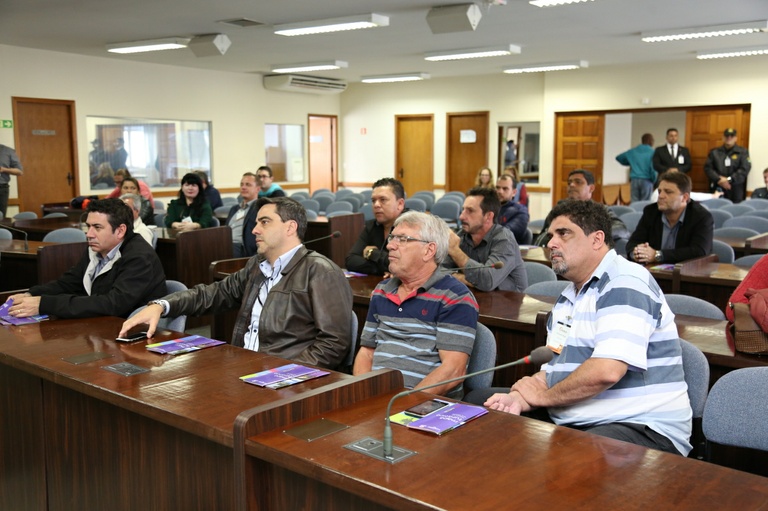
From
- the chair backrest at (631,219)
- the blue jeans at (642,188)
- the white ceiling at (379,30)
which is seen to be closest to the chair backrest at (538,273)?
the chair backrest at (631,219)

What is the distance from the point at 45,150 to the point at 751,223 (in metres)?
9.01

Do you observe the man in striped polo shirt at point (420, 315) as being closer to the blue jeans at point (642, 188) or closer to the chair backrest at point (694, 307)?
the chair backrest at point (694, 307)

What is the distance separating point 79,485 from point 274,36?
7.22 m

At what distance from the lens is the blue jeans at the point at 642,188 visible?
1162cm

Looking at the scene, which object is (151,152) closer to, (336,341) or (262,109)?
(262,109)

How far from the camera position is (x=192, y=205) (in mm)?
6988

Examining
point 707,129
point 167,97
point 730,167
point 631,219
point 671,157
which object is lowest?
point 631,219

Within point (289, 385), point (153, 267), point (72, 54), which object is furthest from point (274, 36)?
point (289, 385)

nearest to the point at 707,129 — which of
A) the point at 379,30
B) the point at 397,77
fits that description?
the point at 397,77

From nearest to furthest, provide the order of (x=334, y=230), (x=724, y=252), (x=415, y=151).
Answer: (x=724, y=252) < (x=334, y=230) < (x=415, y=151)

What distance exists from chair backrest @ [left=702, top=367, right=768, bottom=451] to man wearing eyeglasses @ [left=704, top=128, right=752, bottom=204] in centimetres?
957

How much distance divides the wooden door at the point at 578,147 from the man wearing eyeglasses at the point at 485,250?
28.9ft

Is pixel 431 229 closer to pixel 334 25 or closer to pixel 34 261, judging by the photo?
pixel 34 261

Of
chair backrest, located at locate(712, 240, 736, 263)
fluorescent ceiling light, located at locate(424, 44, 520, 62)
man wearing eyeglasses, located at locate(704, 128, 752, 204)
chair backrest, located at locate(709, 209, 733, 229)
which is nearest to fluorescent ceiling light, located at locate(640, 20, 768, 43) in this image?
fluorescent ceiling light, located at locate(424, 44, 520, 62)
